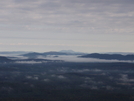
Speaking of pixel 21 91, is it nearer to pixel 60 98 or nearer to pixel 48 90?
pixel 48 90

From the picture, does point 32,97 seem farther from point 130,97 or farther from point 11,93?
point 130,97

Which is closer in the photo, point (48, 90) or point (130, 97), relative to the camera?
point (130, 97)

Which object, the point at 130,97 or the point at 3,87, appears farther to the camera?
the point at 3,87

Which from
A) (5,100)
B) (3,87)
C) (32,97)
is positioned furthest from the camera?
(3,87)

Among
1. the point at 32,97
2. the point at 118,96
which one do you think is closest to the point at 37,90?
the point at 32,97

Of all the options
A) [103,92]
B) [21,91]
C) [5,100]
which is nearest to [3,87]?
[21,91]

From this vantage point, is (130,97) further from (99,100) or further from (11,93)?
(11,93)

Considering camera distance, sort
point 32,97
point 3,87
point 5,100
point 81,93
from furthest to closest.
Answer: point 3,87
point 81,93
point 32,97
point 5,100

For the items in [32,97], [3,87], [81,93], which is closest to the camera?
[32,97]
